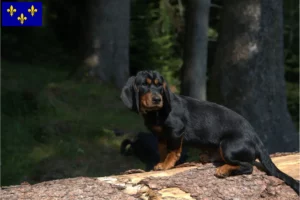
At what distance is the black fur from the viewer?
30.3 feet

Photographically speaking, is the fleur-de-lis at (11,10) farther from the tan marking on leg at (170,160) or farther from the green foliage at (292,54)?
the green foliage at (292,54)

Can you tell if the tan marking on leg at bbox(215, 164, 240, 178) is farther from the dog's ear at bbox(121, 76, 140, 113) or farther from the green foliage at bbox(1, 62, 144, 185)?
the green foliage at bbox(1, 62, 144, 185)

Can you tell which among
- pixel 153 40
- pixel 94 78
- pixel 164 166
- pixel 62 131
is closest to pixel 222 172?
pixel 164 166

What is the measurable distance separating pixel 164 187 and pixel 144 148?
4404 mm


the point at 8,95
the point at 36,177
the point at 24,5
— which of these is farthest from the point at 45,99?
the point at 36,177

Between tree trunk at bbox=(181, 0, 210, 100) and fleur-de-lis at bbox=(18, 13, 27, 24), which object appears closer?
fleur-de-lis at bbox=(18, 13, 27, 24)

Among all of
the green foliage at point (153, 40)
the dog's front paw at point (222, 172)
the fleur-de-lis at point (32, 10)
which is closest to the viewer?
the dog's front paw at point (222, 172)

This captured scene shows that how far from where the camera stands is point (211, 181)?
16.9 ft

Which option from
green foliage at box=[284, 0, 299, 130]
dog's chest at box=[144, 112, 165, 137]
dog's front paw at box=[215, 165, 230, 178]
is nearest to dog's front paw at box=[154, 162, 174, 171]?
→ dog's chest at box=[144, 112, 165, 137]

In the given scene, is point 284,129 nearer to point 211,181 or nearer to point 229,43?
point 229,43

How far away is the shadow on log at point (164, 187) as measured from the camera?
4.83 meters

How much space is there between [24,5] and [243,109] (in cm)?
424

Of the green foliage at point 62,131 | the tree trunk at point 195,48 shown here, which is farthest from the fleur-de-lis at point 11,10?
the tree trunk at point 195,48

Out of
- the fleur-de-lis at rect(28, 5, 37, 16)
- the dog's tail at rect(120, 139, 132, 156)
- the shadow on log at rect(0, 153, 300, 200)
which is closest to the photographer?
the shadow on log at rect(0, 153, 300, 200)
